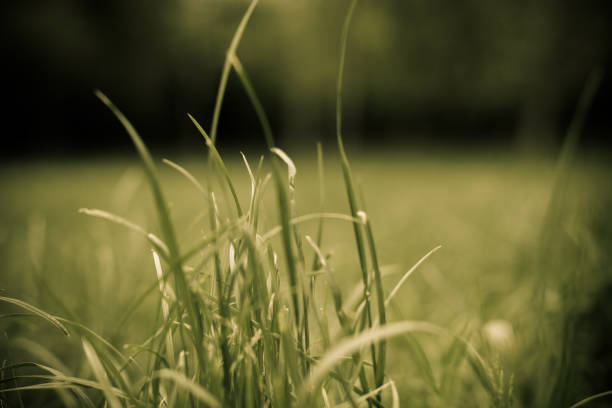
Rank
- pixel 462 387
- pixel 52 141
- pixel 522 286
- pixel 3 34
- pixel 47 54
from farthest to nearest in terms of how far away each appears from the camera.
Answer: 1. pixel 52 141
2. pixel 47 54
3. pixel 3 34
4. pixel 522 286
5. pixel 462 387

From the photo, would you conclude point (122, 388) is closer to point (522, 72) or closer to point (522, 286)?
point (522, 286)

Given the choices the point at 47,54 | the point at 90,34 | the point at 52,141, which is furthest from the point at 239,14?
the point at 52,141

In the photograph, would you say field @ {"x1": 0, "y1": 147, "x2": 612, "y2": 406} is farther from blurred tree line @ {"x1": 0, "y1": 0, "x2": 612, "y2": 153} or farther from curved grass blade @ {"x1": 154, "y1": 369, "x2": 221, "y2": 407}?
blurred tree line @ {"x1": 0, "y1": 0, "x2": 612, "y2": 153}

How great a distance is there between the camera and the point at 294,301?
240mm

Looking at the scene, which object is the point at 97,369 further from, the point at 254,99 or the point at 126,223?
the point at 254,99

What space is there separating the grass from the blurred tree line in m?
4.54

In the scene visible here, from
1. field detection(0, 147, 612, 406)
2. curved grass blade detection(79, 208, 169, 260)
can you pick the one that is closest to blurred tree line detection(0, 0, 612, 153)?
field detection(0, 147, 612, 406)

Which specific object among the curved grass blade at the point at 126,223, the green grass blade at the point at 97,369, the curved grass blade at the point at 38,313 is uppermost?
the curved grass blade at the point at 126,223

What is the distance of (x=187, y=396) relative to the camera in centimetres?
25

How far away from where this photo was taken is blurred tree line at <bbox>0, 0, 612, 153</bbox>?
17.5ft

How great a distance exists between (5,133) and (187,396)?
27.4 feet

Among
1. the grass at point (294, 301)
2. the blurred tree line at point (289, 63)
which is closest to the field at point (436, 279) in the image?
the grass at point (294, 301)

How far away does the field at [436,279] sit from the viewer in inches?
17.4

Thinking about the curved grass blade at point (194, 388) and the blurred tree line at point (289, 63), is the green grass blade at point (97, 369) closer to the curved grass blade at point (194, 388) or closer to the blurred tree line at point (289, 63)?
the curved grass blade at point (194, 388)
